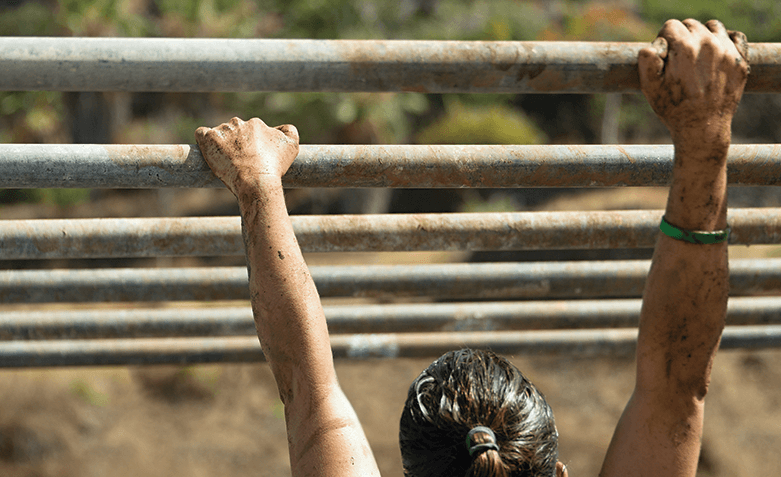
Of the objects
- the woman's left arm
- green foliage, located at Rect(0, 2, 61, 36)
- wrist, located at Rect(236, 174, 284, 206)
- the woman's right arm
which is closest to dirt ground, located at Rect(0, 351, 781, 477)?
the woman's right arm

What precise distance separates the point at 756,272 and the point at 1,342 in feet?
12.0

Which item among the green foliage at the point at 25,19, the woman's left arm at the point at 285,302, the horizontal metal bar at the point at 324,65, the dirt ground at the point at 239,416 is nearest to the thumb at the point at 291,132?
the woman's left arm at the point at 285,302

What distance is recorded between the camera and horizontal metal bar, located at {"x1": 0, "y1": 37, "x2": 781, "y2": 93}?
1.56m

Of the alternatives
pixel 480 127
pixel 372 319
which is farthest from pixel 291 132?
pixel 480 127

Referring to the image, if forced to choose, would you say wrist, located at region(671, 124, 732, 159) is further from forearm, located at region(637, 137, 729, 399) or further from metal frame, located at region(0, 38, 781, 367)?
metal frame, located at region(0, 38, 781, 367)

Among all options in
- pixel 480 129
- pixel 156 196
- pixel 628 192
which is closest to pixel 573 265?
pixel 628 192

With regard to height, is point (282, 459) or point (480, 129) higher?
point (480, 129)

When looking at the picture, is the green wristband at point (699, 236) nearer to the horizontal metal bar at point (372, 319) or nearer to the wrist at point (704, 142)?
the wrist at point (704, 142)

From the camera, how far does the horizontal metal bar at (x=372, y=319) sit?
2875mm

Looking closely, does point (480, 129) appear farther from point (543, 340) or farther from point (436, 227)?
point (436, 227)

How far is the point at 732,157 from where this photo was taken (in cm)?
186

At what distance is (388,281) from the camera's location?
2732mm

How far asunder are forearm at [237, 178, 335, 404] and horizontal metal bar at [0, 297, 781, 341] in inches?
49.6

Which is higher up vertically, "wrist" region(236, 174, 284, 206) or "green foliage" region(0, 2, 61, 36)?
"green foliage" region(0, 2, 61, 36)
